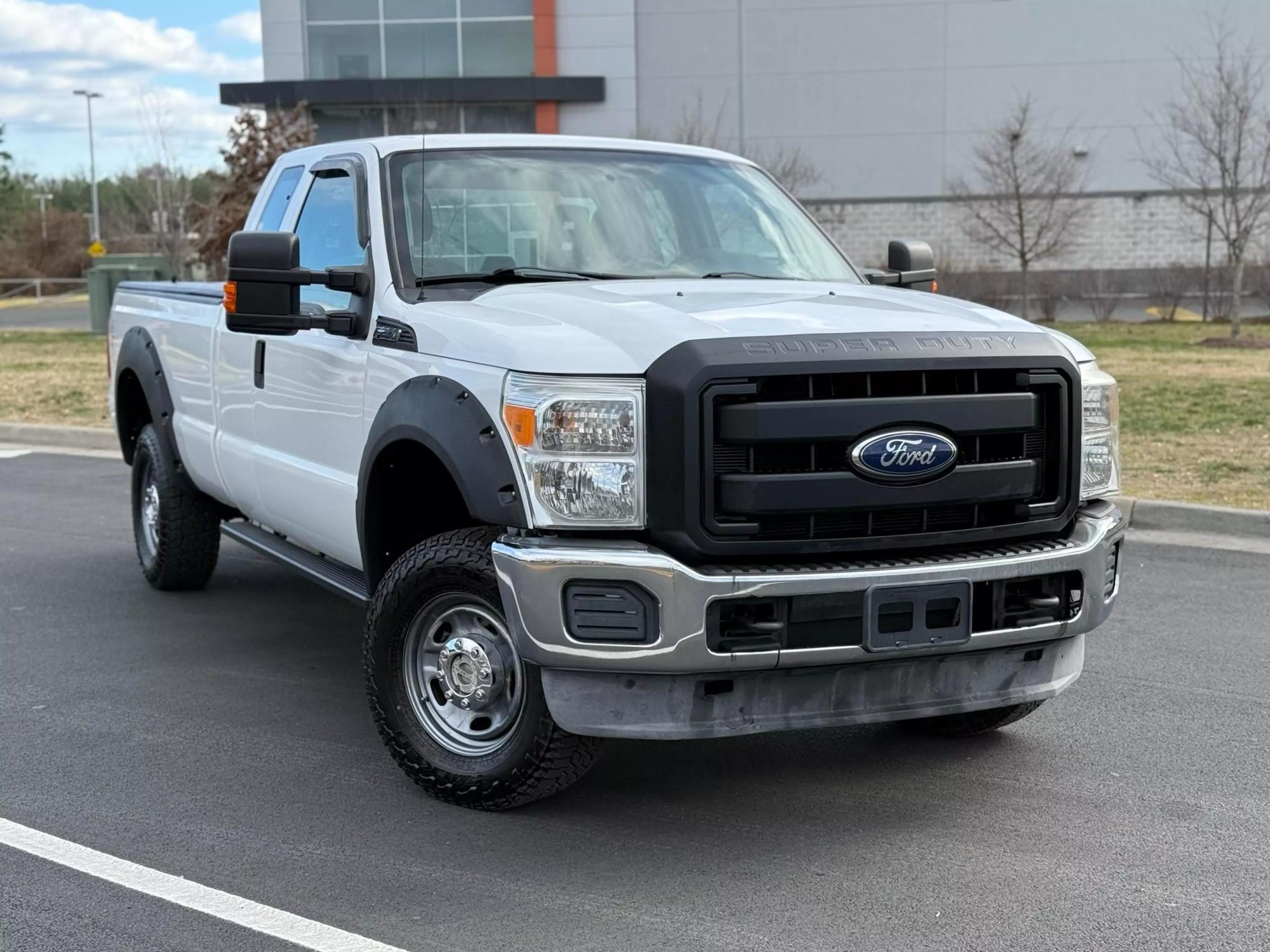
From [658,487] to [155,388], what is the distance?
14.0 feet

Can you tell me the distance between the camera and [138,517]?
8102 mm

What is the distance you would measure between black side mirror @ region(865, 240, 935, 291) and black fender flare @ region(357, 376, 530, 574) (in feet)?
7.52

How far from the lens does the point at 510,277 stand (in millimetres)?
5316

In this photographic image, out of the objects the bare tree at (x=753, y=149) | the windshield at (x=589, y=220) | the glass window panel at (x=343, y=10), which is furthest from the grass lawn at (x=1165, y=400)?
the glass window panel at (x=343, y=10)

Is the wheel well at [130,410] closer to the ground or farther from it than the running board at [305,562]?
farther from it

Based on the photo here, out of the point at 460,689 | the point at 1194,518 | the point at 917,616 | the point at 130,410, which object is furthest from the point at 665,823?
the point at 1194,518

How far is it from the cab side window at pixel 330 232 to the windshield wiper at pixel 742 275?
1.26 m

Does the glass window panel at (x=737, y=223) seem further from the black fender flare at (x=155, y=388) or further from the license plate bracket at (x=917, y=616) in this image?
the black fender flare at (x=155, y=388)

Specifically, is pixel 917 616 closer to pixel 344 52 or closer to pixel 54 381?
pixel 54 381

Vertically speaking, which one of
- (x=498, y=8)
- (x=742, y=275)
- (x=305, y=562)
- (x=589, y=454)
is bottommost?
(x=305, y=562)

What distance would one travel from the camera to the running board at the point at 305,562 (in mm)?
5469

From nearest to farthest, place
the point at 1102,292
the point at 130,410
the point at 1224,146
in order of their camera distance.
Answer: the point at 130,410 → the point at 1224,146 → the point at 1102,292

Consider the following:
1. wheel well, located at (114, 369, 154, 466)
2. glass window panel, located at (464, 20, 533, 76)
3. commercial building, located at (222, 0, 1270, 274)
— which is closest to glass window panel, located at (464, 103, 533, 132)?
commercial building, located at (222, 0, 1270, 274)

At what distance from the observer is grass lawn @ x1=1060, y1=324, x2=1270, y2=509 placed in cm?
1009
